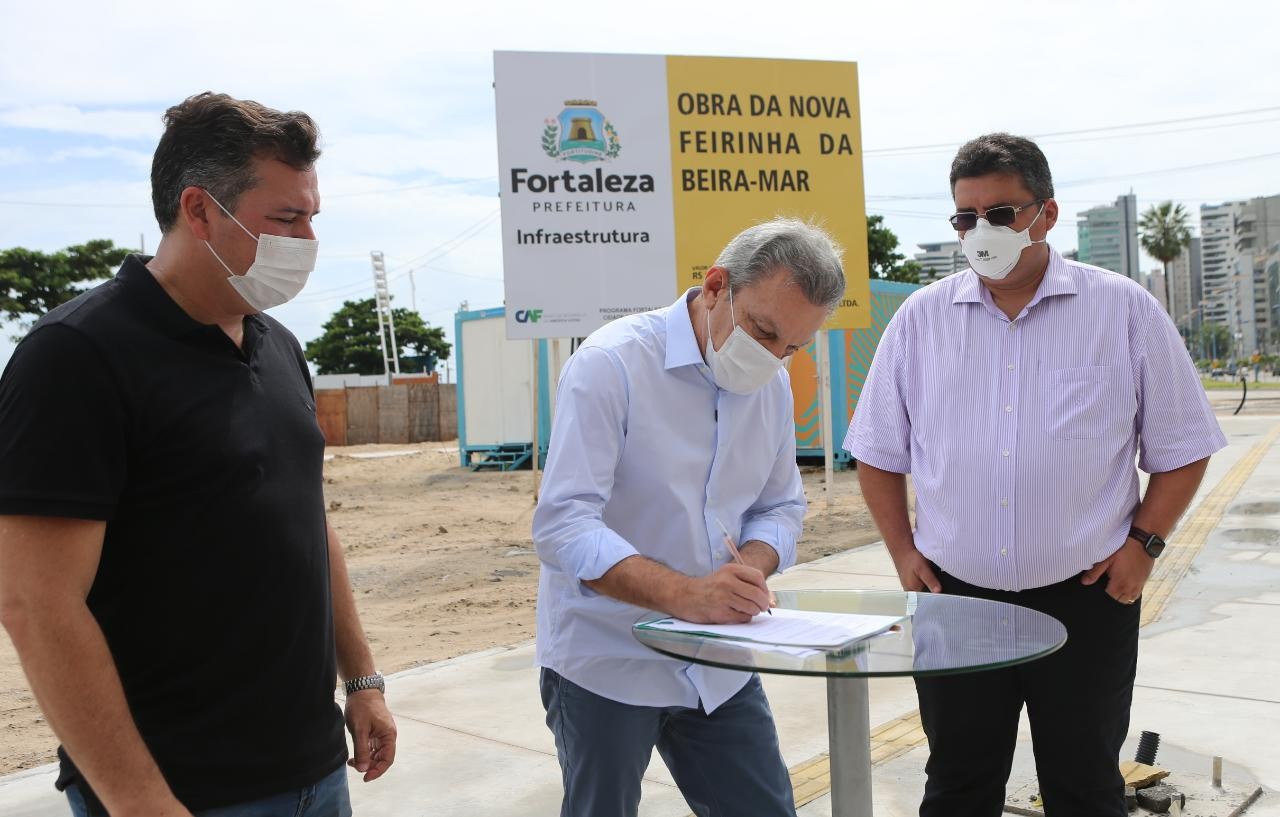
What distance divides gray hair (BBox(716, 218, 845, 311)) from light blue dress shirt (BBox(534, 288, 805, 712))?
7.4 inches

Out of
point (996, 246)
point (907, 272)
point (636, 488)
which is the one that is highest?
point (907, 272)

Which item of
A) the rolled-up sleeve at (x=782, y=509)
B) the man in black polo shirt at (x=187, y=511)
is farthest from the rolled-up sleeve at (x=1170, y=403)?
the man in black polo shirt at (x=187, y=511)

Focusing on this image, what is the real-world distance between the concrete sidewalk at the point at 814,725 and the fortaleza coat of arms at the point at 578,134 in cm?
494

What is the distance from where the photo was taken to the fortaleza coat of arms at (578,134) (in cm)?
988

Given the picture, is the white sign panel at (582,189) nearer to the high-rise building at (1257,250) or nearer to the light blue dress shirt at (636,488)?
the light blue dress shirt at (636,488)

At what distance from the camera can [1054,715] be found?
2840mm

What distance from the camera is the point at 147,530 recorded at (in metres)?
1.67

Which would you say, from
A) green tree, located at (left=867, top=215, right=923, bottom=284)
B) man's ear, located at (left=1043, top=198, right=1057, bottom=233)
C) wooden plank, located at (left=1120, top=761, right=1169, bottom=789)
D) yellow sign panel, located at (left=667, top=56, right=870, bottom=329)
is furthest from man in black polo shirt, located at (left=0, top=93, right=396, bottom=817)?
green tree, located at (left=867, top=215, right=923, bottom=284)

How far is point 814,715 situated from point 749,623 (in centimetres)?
299

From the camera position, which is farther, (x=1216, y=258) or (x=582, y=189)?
(x=1216, y=258)

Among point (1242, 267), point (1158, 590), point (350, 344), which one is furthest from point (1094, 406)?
point (1242, 267)

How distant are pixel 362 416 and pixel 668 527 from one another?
108ft

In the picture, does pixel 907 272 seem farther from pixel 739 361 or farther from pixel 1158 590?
pixel 739 361

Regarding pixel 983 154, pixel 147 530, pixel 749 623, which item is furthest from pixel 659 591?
pixel 983 154
